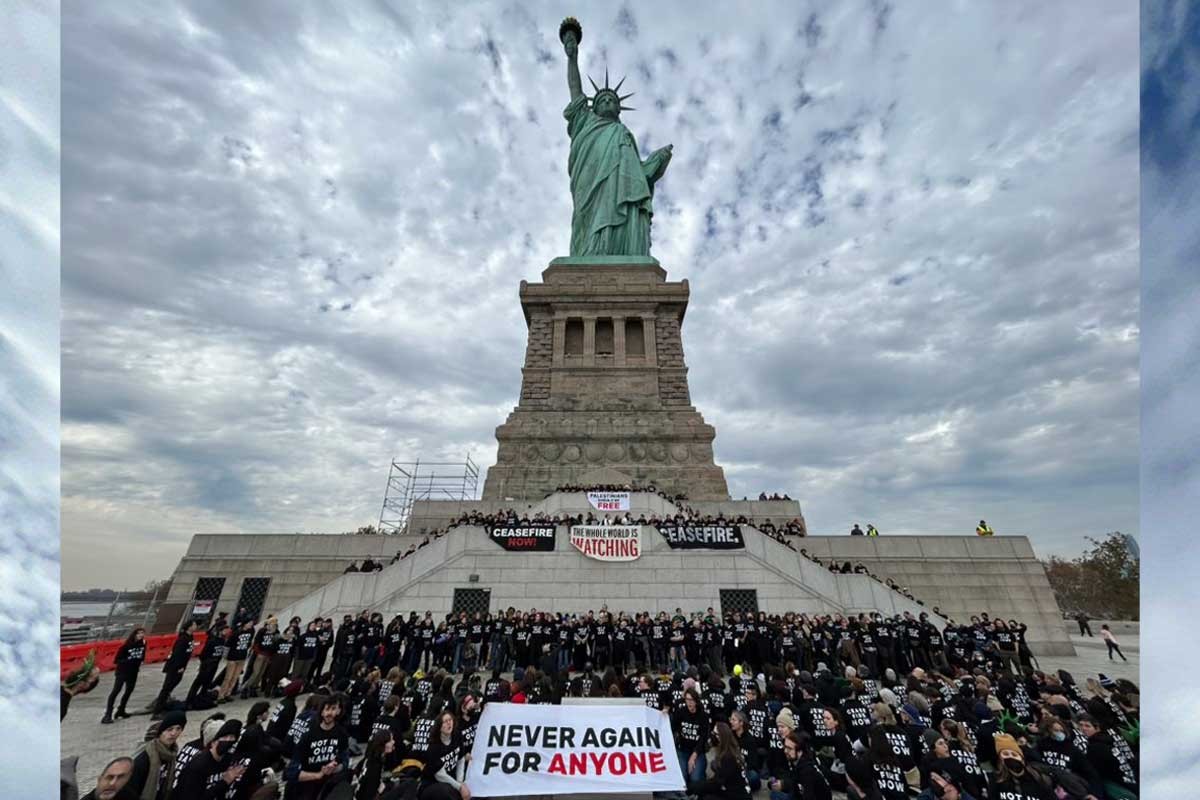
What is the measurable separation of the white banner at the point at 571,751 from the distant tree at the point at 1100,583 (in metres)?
53.7

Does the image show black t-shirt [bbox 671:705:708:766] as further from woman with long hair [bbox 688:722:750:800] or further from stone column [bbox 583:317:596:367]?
stone column [bbox 583:317:596:367]

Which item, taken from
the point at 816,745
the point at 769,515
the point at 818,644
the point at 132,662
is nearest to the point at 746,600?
the point at 818,644

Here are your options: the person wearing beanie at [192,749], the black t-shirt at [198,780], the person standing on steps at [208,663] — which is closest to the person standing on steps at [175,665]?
the person standing on steps at [208,663]

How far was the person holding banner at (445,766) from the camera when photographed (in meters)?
5.46

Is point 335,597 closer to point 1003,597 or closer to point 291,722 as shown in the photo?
point 291,722

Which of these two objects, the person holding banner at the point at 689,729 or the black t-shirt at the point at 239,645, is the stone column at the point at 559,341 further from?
the person holding banner at the point at 689,729

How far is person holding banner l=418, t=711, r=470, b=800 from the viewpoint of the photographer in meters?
5.46

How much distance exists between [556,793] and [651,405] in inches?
1189

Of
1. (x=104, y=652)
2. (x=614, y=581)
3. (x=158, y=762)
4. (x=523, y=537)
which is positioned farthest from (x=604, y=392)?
(x=158, y=762)

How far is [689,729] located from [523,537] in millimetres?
13597

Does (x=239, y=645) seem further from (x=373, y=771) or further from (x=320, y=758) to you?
(x=373, y=771)

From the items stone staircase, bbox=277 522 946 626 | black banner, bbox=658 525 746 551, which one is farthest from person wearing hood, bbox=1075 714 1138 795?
black banner, bbox=658 525 746 551

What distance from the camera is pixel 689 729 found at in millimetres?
8156

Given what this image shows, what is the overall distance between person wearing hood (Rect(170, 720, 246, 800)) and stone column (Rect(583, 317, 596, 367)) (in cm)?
3288
